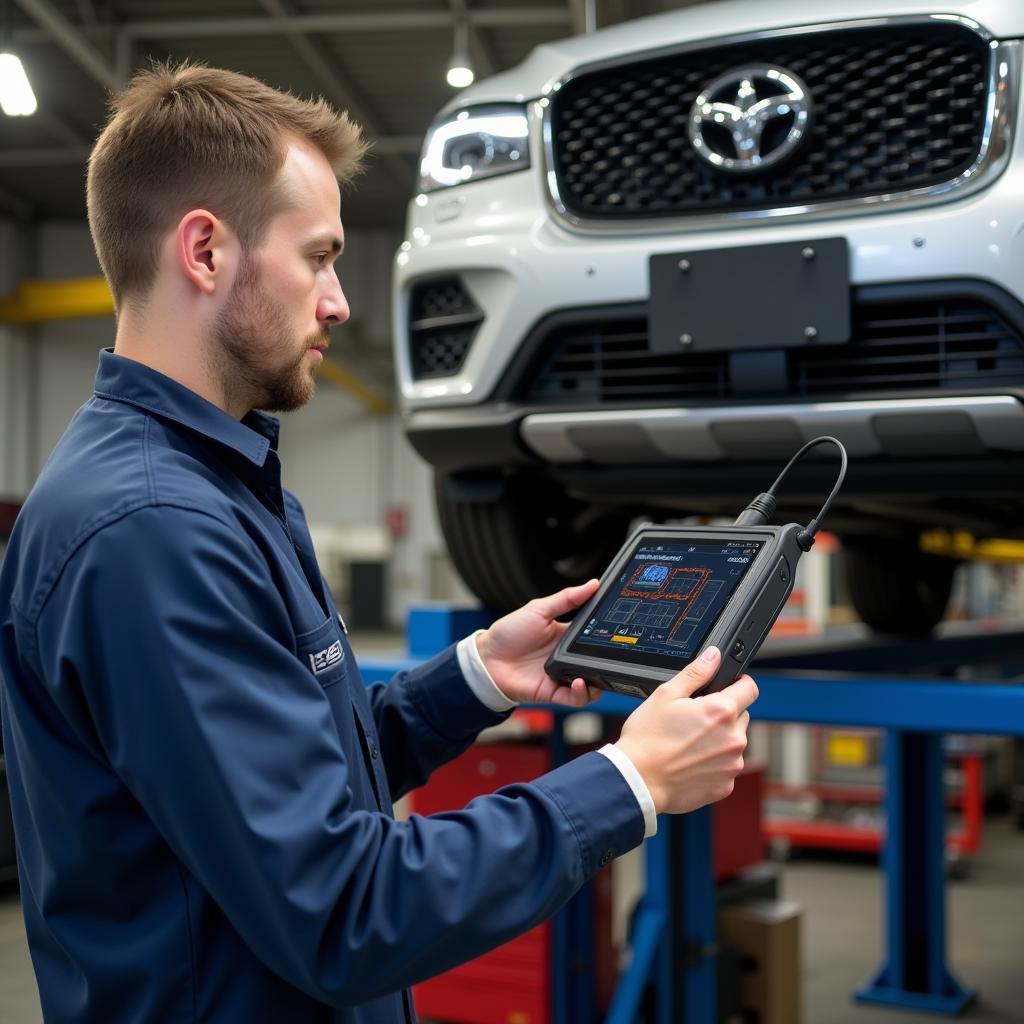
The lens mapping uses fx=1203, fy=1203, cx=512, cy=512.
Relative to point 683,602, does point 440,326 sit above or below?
above

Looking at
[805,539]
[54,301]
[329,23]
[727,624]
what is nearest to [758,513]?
[805,539]

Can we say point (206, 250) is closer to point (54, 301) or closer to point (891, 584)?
point (891, 584)

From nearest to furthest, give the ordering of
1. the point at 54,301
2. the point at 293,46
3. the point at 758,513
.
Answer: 1. the point at 758,513
2. the point at 293,46
3. the point at 54,301

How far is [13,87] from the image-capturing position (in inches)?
209

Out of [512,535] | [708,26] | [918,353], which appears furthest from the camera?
[512,535]

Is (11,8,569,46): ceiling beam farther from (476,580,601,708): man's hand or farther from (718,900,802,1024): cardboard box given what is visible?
(476,580,601,708): man's hand

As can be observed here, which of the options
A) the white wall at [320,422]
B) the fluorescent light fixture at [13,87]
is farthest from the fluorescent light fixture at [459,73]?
the white wall at [320,422]

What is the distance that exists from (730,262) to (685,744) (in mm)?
A: 977

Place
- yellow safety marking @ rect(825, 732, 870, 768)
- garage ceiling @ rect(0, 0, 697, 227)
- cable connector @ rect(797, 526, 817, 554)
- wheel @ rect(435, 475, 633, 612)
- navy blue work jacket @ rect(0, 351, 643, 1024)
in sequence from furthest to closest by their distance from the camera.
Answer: garage ceiling @ rect(0, 0, 697, 227), yellow safety marking @ rect(825, 732, 870, 768), wheel @ rect(435, 475, 633, 612), cable connector @ rect(797, 526, 817, 554), navy blue work jacket @ rect(0, 351, 643, 1024)

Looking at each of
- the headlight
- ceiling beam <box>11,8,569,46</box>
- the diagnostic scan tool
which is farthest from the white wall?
the diagnostic scan tool

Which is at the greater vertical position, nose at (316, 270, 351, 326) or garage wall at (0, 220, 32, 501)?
garage wall at (0, 220, 32, 501)

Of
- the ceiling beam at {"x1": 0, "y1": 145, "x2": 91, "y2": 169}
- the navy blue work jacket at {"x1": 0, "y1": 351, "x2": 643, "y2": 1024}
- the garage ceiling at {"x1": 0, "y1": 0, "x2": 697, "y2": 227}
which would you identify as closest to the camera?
the navy blue work jacket at {"x1": 0, "y1": 351, "x2": 643, "y2": 1024}

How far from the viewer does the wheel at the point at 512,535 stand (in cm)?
212

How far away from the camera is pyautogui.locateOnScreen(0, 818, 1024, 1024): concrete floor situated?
3.48 m
